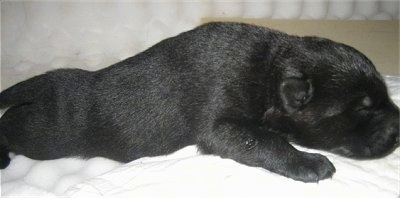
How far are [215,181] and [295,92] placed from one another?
632mm

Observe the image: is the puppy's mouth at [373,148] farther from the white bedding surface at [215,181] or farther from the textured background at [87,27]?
the textured background at [87,27]

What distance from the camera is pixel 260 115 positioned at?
226 cm

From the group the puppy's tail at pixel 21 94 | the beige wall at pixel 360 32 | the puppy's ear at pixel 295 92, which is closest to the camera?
the puppy's ear at pixel 295 92

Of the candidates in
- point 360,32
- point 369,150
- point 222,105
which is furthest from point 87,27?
point 369,150

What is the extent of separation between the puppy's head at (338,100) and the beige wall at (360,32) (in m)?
1.56

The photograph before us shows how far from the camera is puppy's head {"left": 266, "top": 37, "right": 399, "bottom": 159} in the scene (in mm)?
2043

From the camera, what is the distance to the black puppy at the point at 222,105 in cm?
208

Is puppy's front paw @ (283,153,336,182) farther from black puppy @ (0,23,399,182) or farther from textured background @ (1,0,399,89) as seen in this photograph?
textured background @ (1,0,399,89)

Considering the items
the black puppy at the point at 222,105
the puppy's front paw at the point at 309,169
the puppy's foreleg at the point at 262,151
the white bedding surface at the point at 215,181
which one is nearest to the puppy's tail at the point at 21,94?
the black puppy at the point at 222,105

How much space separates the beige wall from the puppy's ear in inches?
67.6

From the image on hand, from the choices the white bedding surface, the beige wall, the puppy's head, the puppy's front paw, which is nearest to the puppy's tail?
the white bedding surface

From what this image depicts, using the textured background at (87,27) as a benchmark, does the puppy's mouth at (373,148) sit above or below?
below

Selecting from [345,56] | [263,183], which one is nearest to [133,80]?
[263,183]

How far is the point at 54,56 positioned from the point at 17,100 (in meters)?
1.38
